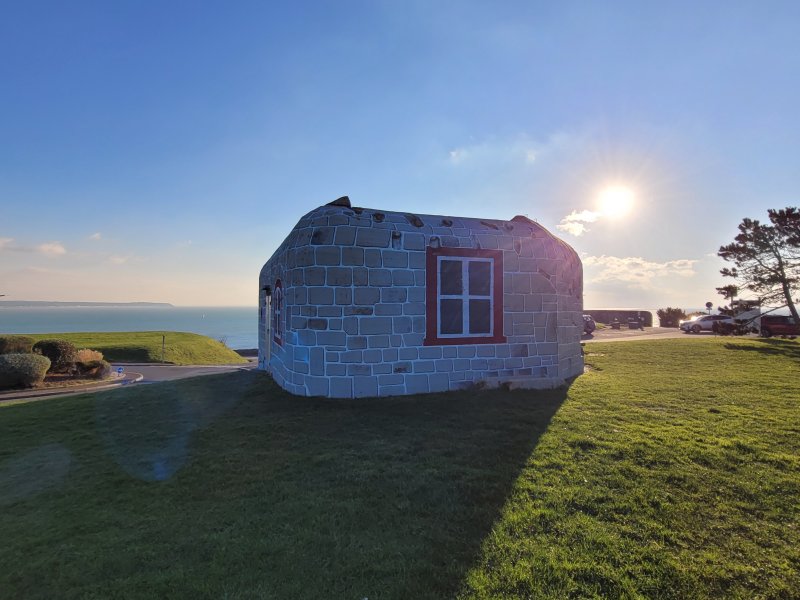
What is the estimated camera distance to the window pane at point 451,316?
29.5ft

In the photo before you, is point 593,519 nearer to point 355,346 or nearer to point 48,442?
point 355,346

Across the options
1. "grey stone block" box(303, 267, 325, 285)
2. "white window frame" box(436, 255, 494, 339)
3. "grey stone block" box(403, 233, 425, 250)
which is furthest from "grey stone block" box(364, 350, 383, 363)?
"grey stone block" box(403, 233, 425, 250)

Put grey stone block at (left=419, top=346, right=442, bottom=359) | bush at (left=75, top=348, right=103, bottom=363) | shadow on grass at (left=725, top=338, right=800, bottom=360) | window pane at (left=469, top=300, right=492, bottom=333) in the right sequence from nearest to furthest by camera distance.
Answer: grey stone block at (left=419, top=346, right=442, bottom=359) → window pane at (left=469, top=300, right=492, bottom=333) → shadow on grass at (left=725, top=338, right=800, bottom=360) → bush at (left=75, top=348, right=103, bottom=363)

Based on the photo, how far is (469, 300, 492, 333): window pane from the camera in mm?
9258

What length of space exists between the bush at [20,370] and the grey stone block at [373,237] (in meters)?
13.5

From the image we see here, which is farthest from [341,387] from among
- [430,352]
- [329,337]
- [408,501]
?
[408,501]

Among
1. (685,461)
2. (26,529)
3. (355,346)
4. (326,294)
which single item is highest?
(326,294)

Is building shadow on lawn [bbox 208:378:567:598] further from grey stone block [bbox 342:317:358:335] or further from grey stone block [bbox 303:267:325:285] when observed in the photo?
grey stone block [bbox 303:267:325:285]

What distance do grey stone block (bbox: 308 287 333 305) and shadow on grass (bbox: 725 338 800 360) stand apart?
16618 mm

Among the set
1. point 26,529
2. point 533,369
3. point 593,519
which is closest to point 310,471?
point 26,529

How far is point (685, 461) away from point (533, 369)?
491 cm

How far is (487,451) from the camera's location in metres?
5.48

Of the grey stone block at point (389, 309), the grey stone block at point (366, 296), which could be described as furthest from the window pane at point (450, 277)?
the grey stone block at point (366, 296)

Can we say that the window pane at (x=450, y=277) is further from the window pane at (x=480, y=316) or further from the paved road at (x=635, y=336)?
the paved road at (x=635, y=336)
